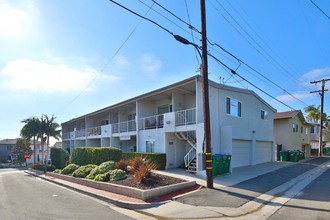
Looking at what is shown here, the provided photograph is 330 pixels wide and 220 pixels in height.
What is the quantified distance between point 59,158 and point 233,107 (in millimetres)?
22227

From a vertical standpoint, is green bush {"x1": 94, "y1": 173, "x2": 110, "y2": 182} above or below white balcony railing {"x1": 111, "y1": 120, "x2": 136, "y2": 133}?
below

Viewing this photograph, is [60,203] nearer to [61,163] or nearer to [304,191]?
[304,191]

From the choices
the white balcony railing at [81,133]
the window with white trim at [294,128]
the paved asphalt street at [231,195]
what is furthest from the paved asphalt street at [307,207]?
the white balcony railing at [81,133]

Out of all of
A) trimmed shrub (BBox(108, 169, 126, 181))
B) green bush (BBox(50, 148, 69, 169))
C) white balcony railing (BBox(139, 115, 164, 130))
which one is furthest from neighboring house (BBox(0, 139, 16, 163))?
trimmed shrub (BBox(108, 169, 126, 181))

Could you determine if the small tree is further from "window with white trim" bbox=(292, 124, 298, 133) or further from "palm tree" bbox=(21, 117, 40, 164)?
"window with white trim" bbox=(292, 124, 298, 133)

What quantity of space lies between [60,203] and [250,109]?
1810cm

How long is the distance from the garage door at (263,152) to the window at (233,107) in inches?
190

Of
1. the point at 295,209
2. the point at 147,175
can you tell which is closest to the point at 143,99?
the point at 147,175

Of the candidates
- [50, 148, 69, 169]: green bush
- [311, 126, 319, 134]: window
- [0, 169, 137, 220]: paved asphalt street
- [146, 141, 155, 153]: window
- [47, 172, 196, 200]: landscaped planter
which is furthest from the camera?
[311, 126, 319, 134]: window

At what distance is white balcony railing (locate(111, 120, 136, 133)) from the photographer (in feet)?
85.2

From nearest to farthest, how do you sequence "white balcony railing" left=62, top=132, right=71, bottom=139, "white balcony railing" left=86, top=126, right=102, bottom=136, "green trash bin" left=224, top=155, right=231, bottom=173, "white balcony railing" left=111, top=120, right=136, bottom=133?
"green trash bin" left=224, top=155, right=231, bottom=173
"white balcony railing" left=111, top=120, right=136, bottom=133
"white balcony railing" left=86, top=126, right=102, bottom=136
"white balcony railing" left=62, top=132, right=71, bottom=139

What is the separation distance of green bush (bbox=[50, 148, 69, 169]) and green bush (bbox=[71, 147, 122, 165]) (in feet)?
24.2

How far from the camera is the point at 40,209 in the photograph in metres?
9.55

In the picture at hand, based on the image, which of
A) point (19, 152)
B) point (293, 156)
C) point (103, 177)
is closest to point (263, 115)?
point (293, 156)
